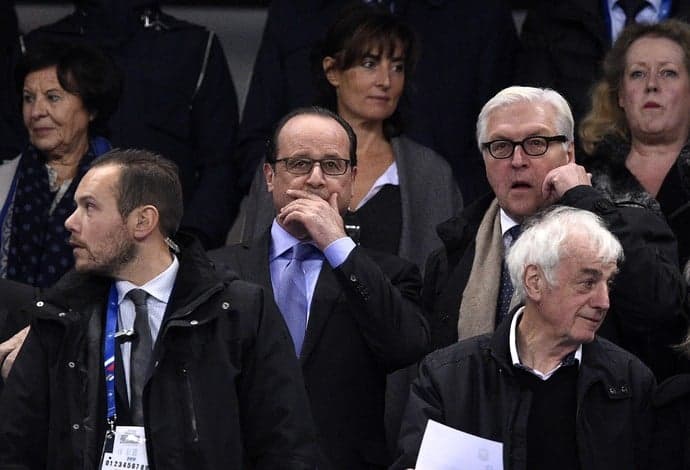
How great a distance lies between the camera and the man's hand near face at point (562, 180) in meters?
5.44

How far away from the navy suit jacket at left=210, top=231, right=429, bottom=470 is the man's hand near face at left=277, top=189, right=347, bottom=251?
11 cm

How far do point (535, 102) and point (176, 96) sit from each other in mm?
2026

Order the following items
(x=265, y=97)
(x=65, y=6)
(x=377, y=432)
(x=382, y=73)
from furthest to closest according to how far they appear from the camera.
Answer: (x=65, y=6), (x=265, y=97), (x=382, y=73), (x=377, y=432)

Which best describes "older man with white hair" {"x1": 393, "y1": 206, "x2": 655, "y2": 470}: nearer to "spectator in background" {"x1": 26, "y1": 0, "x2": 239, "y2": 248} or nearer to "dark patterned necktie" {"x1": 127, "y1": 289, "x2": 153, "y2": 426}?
"dark patterned necktie" {"x1": 127, "y1": 289, "x2": 153, "y2": 426}

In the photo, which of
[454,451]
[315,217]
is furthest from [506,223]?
[454,451]

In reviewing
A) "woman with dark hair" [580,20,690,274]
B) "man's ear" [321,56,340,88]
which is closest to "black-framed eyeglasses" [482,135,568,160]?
"woman with dark hair" [580,20,690,274]

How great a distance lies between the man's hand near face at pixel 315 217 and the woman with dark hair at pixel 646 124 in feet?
3.51

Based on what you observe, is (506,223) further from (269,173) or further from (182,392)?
(182,392)

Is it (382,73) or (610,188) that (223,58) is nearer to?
(382,73)

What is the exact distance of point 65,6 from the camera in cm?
847

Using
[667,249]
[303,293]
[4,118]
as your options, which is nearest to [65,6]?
[4,118]

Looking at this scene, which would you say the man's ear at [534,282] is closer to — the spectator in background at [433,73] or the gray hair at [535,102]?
the gray hair at [535,102]

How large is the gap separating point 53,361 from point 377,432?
110 centimetres

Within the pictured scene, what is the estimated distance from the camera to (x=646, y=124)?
240 inches
